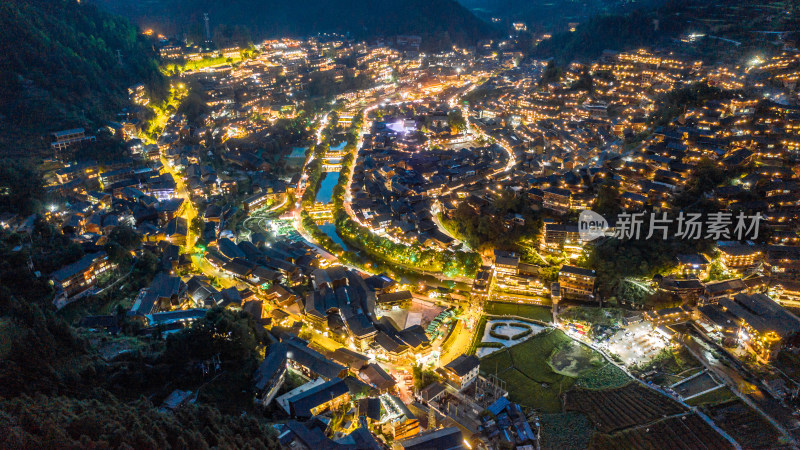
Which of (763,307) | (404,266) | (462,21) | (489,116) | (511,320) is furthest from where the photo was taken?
(462,21)

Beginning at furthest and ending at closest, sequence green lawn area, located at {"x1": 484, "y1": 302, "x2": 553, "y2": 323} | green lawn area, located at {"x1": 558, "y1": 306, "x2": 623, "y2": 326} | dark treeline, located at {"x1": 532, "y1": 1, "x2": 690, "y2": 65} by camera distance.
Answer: dark treeline, located at {"x1": 532, "y1": 1, "x2": 690, "y2": 65} → green lawn area, located at {"x1": 484, "y1": 302, "x2": 553, "y2": 323} → green lawn area, located at {"x1": 558, "y1": 306, "x2": 623, "y2": 326}

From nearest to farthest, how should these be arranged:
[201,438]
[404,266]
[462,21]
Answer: [201,438], [404,266], [462,21]

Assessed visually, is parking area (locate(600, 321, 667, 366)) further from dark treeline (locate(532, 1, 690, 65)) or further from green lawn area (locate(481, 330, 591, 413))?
dark treeline (locate(532, 1, 690, 65))

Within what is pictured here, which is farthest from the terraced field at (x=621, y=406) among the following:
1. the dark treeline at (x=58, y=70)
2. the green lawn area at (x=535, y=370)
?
the dark treeline at (x=58, y=70)

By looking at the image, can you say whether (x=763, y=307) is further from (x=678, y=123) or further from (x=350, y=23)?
(x=350, y=23)

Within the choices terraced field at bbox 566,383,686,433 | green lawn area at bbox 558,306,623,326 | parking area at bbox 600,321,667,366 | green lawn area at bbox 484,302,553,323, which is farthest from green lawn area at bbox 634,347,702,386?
green lawn area at bbox 484,302,553,323

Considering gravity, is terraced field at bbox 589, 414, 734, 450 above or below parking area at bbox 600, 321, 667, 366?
above

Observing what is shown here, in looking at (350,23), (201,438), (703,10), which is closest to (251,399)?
(201,438)

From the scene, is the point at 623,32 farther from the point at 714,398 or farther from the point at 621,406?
the point at 621,406
